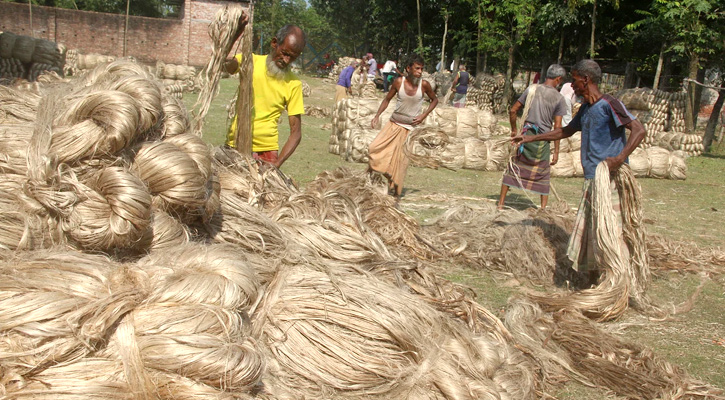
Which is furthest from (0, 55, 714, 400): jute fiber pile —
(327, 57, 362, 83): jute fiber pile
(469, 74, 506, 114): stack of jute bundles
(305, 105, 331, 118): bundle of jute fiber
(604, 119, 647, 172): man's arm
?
(327, 57, 362, 83): jute fiber pile

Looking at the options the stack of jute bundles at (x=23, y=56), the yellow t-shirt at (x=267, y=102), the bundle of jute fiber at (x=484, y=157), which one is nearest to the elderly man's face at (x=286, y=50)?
the yellow t-shirt at (x=267, y=102)

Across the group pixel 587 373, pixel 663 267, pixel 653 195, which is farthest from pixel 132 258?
pixel 653 195

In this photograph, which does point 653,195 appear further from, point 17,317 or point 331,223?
point 17,317

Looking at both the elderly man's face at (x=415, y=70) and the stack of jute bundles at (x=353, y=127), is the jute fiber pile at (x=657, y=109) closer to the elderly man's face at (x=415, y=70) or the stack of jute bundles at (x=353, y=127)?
the stack of jute bundles at (x=353, y=127)

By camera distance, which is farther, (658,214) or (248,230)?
(658,214)

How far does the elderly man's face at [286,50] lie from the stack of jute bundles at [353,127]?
6525 millimetres

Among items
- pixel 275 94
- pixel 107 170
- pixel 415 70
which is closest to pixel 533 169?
pixel 415 70

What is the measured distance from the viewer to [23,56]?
1867 cm

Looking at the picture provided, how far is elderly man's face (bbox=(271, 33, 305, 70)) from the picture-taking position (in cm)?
482

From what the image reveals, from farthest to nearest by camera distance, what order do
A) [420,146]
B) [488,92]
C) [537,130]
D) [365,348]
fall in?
1. [488,92]
2. [420,146]
3. [537,130]
4. [365,348]

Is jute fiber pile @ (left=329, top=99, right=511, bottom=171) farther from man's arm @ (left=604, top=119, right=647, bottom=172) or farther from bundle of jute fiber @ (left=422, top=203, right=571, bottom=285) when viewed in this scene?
man's arm @ (left=604, top=119, right=647, bottom=172)

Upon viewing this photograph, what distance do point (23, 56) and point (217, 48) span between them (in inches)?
692

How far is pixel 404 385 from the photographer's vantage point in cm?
279

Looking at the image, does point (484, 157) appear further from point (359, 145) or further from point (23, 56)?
point (23, 56)
